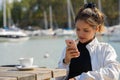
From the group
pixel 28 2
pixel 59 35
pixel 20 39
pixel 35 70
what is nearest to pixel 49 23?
pixel 28 2

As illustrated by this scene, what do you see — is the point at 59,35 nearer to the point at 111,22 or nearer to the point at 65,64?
the point at 111,22

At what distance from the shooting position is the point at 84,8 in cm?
361

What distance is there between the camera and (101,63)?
11.5 ft

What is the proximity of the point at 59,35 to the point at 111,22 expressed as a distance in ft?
67.0

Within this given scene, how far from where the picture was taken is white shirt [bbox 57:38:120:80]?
133 inches

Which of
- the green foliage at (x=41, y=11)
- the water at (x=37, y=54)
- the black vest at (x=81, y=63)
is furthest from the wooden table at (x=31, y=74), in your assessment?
the green foliage at (x=41, y=11)

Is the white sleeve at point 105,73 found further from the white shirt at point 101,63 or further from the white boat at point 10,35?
the white boat at point 10,35

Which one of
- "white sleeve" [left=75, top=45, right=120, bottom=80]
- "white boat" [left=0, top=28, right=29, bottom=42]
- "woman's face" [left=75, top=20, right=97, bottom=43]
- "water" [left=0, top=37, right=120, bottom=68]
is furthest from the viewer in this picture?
"white boat" [left=0, top=28, right=29, bottom=42]

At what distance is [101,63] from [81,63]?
214 mm

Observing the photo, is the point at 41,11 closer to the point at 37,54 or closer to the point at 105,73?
the point at 37,54

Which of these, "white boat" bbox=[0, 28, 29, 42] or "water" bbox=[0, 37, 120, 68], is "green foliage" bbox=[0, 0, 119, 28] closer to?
"white boat" bbox=[0, 28, 29, 42]

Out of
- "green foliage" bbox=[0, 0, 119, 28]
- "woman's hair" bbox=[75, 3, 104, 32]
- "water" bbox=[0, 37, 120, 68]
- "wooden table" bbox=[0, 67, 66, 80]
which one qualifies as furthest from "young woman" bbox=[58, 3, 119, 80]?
"green foliage" bbox=[0, 0, 119, 28]

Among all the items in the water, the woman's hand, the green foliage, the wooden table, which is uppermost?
the green foliage

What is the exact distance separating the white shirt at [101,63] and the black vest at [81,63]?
0.04m
